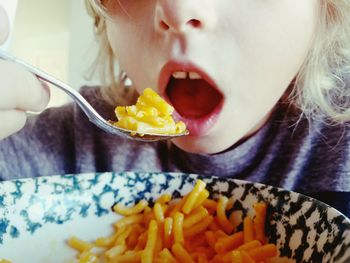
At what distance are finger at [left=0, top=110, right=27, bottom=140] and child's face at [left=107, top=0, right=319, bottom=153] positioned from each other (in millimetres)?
181

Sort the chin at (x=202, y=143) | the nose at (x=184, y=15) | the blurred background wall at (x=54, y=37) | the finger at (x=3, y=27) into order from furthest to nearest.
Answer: the blurred background wall at (x=54, y=37)
the chin at (x=202, y=143)
the nose at (x=184, y=15)
the finger at (x=3, y=27)

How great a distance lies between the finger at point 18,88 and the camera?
0.45m

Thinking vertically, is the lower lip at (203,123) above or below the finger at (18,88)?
below

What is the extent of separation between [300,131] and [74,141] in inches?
14.4

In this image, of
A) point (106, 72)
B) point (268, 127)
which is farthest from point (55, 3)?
point (268, 127)

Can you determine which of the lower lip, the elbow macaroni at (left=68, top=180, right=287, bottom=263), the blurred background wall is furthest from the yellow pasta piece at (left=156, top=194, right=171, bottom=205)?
the blurred background wall

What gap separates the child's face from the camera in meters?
0.58

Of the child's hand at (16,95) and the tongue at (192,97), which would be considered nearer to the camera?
the child's hand at (16,95)

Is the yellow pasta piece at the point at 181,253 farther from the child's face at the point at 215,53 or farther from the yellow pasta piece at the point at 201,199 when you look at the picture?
the child's face at the point at 215,53

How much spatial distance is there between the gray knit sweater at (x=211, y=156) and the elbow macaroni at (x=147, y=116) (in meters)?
0.25

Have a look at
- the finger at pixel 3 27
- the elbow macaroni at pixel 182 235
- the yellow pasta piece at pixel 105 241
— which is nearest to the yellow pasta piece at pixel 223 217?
the elbow macaroni at pixel 182 235

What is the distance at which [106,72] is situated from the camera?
1.01m

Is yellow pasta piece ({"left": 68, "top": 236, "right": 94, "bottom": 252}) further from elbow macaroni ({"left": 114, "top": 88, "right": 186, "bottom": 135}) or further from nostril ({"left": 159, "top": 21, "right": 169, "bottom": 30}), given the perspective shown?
nostril ({"left": 159, "top": 21, "right": 169, "bottom": 30})

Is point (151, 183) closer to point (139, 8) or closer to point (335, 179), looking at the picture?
point (139, 8)
